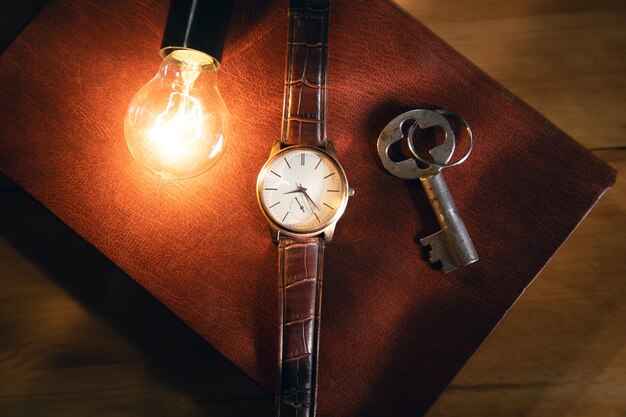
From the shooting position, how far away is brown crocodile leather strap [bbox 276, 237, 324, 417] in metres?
0.92

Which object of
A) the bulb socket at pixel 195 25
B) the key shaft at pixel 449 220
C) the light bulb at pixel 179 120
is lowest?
the key shaft at pixel 449 220

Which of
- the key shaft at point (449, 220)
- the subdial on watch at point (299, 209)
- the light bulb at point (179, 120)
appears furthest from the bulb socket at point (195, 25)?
the key shaft at point (449, 220)

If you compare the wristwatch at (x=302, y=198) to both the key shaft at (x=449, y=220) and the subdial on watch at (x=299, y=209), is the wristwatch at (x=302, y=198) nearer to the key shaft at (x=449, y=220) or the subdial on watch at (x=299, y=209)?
the subdial on watch at (x=299, y=209)

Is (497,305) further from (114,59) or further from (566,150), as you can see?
(114,59)

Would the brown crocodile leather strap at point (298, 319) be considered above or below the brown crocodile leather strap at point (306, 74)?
below

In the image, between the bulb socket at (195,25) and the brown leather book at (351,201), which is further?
the brown leather book at (351,201)

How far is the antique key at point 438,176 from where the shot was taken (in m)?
0.94

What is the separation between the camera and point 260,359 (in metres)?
0.98

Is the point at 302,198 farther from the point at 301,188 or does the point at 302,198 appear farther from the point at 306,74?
the point at 306,74

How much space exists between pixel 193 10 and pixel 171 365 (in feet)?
2.80

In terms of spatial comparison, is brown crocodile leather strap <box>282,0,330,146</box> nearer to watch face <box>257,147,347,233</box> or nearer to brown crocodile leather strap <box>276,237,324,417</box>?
watch face <box>257,147,347,233</box>

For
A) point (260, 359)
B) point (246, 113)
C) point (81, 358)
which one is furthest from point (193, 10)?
point (81, 358)

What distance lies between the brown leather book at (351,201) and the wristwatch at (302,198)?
0.19ft

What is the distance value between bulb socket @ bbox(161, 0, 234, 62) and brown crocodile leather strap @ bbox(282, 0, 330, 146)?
0.16 m
